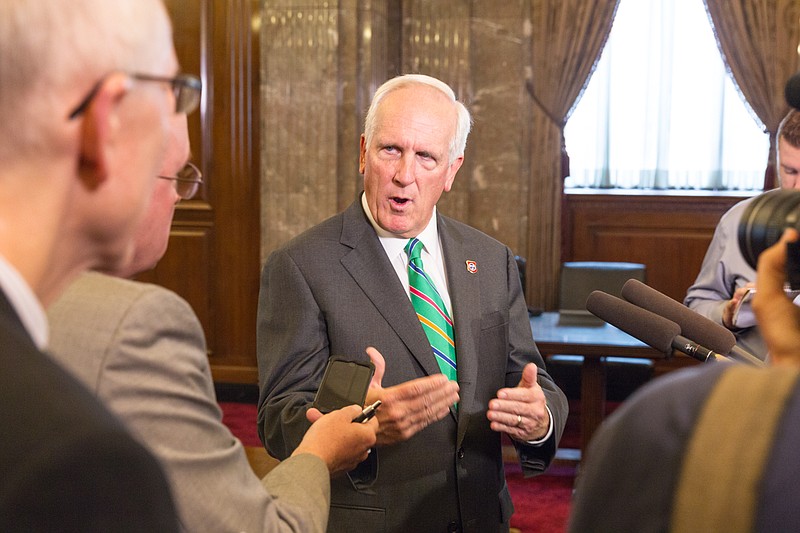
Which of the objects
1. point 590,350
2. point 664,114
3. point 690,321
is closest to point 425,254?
point 690,321

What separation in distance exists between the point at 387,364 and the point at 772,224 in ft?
4.28

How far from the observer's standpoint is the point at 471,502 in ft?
6.99

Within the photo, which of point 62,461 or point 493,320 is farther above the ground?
point 62,461

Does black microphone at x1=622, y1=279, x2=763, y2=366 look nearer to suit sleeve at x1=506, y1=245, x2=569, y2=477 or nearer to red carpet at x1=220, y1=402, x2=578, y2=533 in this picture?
suit sleeve at x1=506, y1=245, x2=569, y2=477

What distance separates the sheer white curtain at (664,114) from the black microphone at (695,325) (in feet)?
18.6

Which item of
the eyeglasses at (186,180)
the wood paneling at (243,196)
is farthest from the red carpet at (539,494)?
the eyeglasses at (186,180)

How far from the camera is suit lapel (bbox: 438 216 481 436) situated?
216 centimetres

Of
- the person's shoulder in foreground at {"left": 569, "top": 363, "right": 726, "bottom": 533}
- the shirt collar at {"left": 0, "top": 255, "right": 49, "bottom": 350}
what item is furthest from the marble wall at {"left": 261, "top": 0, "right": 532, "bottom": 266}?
the person's shoulder in foreground at {"left": 569, "top": 363, "right": 726, "bottom": 533}

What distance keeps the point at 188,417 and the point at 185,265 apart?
5.79 metres

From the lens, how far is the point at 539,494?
195 inches

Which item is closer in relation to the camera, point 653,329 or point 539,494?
point 653,329

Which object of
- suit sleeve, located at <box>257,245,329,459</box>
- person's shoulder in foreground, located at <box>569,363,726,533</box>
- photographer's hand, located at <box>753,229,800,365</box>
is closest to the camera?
person's shoulder in foreground, located at <box>569,363,726,533</box>

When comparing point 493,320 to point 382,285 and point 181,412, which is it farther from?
point 181,412

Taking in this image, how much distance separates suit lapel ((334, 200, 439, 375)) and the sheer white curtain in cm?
538
